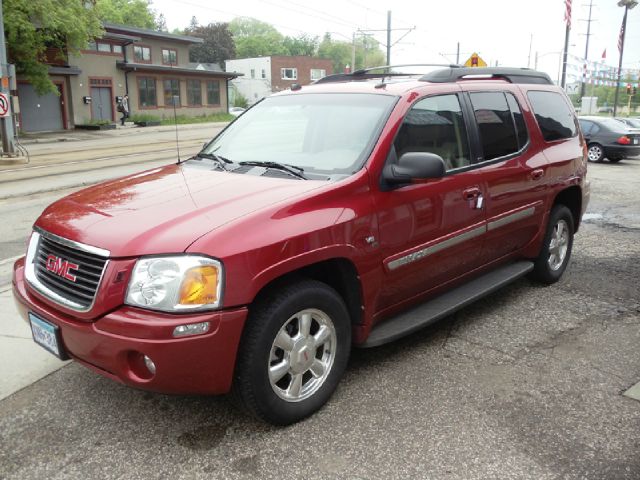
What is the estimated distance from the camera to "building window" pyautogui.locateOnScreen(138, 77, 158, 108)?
127ft

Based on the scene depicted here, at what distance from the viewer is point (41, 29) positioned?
1009 inches

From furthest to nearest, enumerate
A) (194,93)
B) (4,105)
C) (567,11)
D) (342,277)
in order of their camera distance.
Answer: (194,93)
(567,11)
(4,105)
(342,277)

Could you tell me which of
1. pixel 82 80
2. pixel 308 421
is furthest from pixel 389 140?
pixel 82 80

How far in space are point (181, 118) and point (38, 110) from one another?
9426 mm

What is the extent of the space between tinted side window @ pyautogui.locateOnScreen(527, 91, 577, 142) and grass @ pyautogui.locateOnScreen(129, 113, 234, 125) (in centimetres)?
3189

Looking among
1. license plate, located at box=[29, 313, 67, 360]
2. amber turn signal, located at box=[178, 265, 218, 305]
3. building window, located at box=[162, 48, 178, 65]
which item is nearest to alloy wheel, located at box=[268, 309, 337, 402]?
amber turn signal, located at box=[178, 265, 218, 305]

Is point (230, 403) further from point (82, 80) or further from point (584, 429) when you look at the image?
point (82, 80)

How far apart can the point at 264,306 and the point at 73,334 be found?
2.95 ft

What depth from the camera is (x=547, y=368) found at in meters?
3.80

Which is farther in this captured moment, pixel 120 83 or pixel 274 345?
pixel 120 83

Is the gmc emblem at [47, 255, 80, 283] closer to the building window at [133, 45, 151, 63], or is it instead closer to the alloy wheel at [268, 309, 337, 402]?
the alloy wheel at [268, 309, 337, 402]

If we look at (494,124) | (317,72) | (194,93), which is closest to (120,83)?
(194,93)

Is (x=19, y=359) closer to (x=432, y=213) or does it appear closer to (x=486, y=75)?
(x=432, y=213)

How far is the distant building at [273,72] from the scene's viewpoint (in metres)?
67.8
